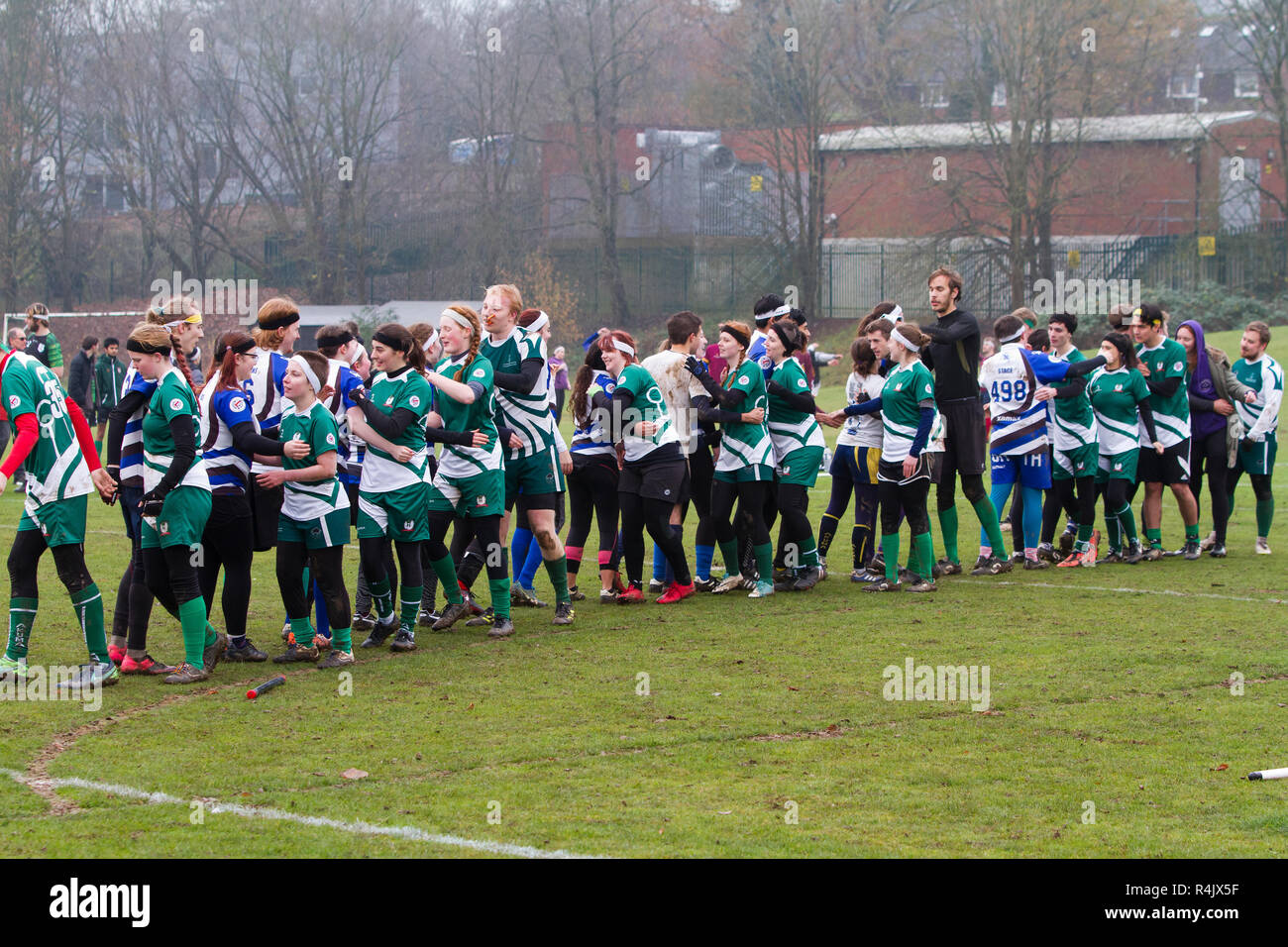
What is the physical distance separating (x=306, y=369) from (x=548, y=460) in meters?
1.85

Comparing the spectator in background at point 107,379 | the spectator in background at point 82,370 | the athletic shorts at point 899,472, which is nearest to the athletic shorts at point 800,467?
the athletic shorts at point 899,472

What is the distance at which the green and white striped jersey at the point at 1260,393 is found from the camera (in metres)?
11.9

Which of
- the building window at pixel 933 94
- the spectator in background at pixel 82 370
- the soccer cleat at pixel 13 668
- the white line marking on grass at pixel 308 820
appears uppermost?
the building window at pixel 933 94

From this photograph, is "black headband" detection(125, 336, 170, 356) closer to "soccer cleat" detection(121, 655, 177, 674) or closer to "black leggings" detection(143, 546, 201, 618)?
"black leggings" detection(143, 546, 201, 618)

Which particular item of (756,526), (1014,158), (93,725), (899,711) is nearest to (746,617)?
(756,526)

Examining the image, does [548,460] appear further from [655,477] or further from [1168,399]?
[1168,399]

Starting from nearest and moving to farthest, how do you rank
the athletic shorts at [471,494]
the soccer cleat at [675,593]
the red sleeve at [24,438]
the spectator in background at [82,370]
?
1. the red sleeve at [24,438]
2. the athletic shorts at [471,494]
3. the soccer cleat at [675,593]
4. the spectator in background at [82,370]

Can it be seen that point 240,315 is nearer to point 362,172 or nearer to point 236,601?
point 362,172

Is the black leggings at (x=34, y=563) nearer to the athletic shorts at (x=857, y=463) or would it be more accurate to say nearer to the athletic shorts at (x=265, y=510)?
the athletic shorts at (x=265, y=510)

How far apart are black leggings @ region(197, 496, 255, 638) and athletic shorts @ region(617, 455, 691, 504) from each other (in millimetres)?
2793

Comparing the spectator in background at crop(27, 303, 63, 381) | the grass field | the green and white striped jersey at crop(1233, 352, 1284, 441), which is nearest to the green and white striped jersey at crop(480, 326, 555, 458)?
the grass field

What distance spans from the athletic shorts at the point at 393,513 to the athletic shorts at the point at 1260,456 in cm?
753

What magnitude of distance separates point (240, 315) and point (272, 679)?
39.8 meters

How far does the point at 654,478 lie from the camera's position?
31.7ft
